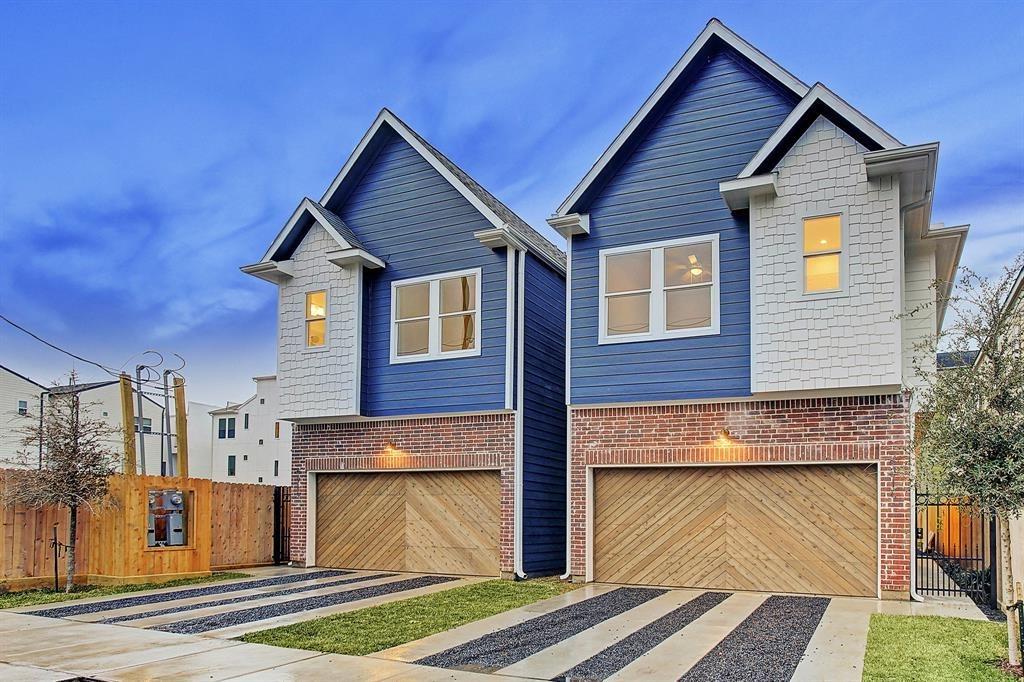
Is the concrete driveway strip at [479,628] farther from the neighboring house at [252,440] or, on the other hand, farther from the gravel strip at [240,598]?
the neighboring house at [252,440]

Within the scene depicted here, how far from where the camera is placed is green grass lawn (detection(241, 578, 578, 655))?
927 centimetres

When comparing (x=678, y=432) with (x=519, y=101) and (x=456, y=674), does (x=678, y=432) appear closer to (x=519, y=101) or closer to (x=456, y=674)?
(x=456, y=674)

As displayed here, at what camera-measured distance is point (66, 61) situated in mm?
20891

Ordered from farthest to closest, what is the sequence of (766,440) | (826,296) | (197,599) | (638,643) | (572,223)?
(572,223)
(766,440)
(826,296)
(197,599)
(638,643)

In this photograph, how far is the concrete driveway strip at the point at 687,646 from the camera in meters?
7.93

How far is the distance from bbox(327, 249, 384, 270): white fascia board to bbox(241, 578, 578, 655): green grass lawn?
649 cm

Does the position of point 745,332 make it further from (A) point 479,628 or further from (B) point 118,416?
(B) point 118,416

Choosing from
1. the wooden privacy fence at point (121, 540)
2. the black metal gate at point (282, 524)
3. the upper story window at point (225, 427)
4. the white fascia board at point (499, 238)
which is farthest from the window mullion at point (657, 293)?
the upper story window at point (225, 427)

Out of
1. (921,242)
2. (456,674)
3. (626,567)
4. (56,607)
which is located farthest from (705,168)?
(56,607)

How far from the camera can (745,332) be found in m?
13.6

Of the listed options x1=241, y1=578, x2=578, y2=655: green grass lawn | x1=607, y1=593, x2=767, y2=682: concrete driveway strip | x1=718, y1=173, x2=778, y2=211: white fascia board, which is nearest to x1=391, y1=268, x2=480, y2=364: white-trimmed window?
x1=241, y1=578, x2=578, y2=655: green grass lawn

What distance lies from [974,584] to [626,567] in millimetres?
5650

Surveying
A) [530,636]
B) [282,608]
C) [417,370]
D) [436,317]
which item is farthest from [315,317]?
[530,636]

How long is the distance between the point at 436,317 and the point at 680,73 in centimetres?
619
